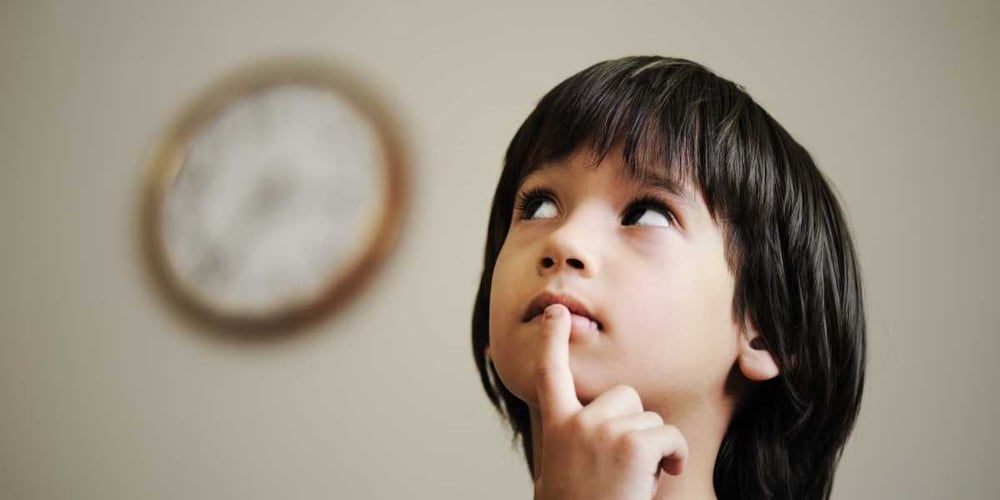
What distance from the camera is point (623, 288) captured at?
50 cm

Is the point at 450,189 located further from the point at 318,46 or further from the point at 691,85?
the point at 691,85

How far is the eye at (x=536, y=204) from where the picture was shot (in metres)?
0.57

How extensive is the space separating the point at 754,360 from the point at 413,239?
27.4 inches

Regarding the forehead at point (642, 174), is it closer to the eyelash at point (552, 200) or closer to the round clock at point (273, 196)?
the eyelash at point (552, 200)

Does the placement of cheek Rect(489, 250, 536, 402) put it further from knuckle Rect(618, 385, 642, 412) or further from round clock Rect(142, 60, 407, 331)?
round clock Rect(142, 60, 407, 331)

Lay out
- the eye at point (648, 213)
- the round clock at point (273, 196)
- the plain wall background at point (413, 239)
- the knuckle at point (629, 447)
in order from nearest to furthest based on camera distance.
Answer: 1. the knuckle at point (629, 447)
2. the eye at point (648, 213)
3. the plain wall background at point (413, 239)
4. the round clock at point (273, 196)

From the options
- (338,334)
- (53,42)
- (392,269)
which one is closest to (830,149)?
(392,269)

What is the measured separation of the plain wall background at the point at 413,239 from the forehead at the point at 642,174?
49 cm

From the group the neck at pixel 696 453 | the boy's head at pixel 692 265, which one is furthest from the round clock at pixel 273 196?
the neck at pixel 696 453

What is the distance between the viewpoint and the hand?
424 mm

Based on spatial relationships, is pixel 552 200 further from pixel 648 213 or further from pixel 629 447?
pixel 629 447

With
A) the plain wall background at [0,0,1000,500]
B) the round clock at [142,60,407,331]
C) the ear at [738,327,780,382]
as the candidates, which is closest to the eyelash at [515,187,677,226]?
the ear at [738,327,780,382]

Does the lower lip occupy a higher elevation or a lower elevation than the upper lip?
lower

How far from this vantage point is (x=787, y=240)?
590 mm
